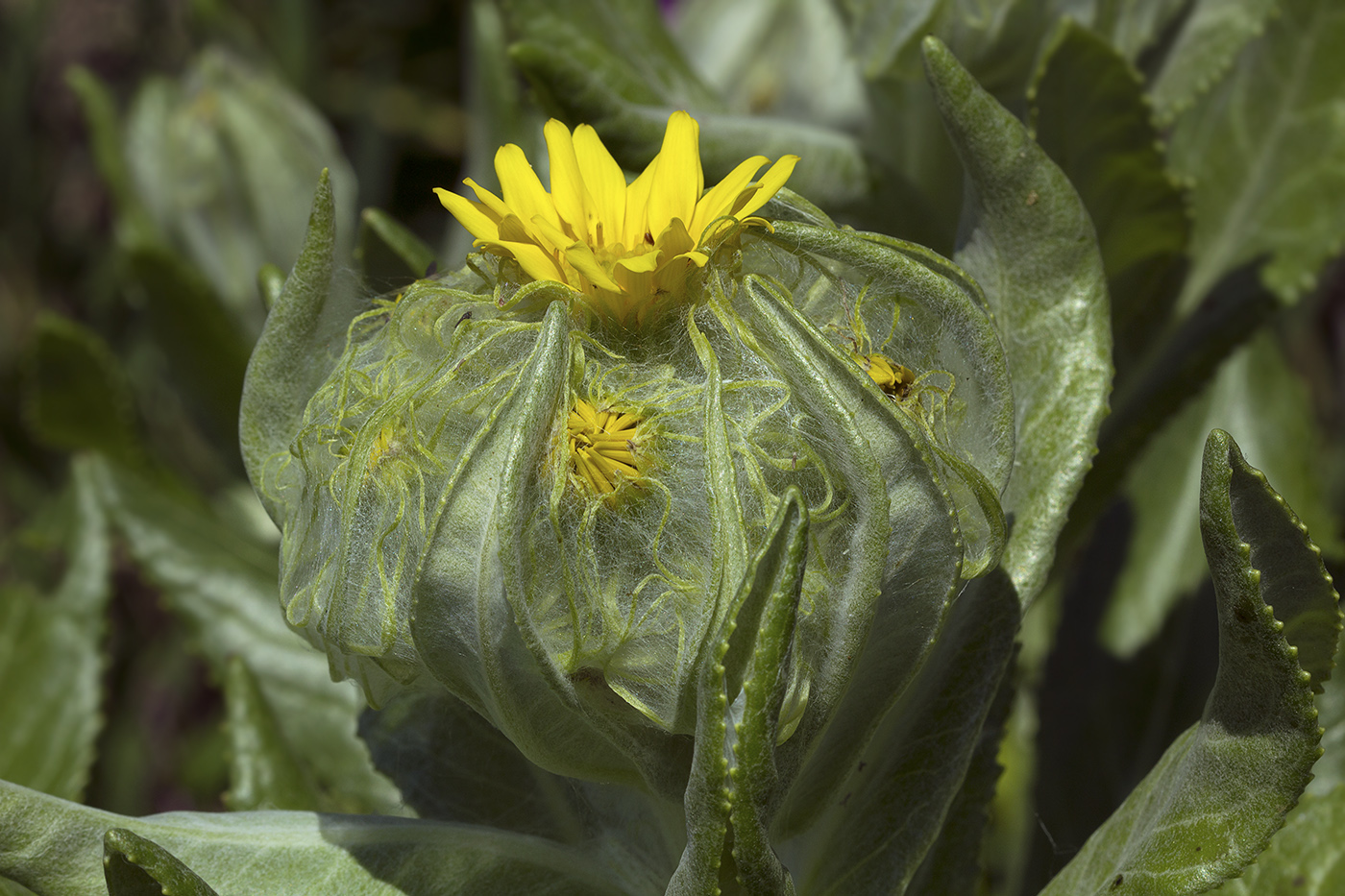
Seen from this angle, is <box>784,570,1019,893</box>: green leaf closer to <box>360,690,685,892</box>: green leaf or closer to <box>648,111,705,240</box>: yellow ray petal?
<box>360,690,685,892</box>: green leaf

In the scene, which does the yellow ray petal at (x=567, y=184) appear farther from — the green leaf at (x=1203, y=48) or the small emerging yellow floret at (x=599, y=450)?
the green leaf at (x=1203, y=48)

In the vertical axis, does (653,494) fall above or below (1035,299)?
below

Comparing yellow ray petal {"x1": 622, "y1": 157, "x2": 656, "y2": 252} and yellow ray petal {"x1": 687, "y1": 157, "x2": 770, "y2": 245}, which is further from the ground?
yellow ray petal {"x1": 687, "y1": 157, "x2": 770, "y2": 245}

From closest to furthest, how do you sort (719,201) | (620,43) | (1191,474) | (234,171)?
(719,201) → (620,43) → (1191,474) → (234,171)

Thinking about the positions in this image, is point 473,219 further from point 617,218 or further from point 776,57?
point 776,57

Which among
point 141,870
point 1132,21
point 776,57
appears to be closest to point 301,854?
point 141,870

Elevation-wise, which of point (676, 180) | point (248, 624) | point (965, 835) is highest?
point (676, 180)

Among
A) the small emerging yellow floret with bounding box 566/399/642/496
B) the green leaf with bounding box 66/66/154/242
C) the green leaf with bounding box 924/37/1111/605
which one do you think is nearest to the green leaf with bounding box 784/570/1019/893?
the green leaf with bounding box 924/37/1111/605
